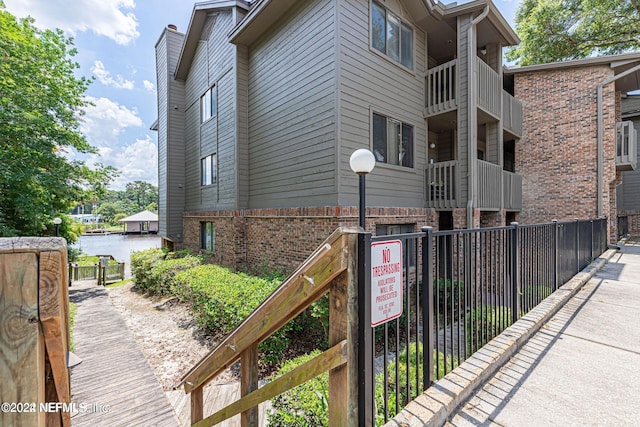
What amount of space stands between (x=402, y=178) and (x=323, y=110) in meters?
2.81

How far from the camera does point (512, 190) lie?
1007 centimetres

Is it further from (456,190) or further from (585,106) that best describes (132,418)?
(585,106)

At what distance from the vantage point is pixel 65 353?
3.23ft

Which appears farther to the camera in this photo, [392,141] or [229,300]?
[392,141]

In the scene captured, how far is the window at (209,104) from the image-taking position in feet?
35.9

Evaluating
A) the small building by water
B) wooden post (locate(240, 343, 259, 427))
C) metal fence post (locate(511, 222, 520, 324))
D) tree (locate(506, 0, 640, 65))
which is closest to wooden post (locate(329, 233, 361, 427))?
wooden post (locate(240, 343, 259, 427))

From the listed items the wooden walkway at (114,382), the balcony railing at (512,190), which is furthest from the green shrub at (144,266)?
the balcony railing at (512,190)

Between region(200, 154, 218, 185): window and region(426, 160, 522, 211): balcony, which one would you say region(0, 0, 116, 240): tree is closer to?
region(200, 154, 218, 185): window

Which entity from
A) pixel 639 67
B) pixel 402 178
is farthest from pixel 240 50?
pixel 639 67

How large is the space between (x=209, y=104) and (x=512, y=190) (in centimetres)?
1164

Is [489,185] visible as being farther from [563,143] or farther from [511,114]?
[563,143]

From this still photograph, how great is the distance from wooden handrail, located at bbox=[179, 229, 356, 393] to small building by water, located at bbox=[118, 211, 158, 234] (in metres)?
41.8

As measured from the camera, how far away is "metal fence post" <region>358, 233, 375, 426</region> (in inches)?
66.4

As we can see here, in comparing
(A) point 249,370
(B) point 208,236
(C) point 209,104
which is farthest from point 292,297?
(C) point 209,104
